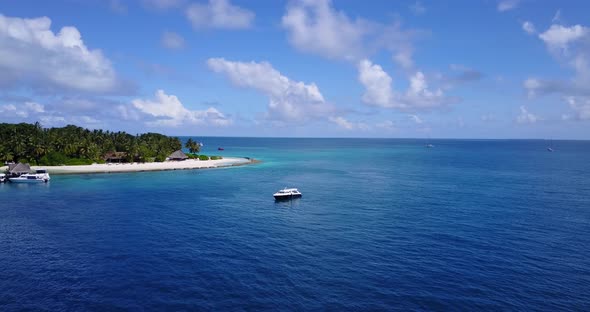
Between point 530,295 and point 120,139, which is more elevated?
point 120,139

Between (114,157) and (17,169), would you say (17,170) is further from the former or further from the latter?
(114,157)

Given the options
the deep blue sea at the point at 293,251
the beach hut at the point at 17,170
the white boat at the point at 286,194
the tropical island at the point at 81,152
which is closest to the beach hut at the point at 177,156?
the tropical island at the point at 81,152

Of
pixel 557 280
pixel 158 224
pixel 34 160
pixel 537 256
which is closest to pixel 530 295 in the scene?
pixel 557 280

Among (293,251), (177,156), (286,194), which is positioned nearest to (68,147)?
(177,156)

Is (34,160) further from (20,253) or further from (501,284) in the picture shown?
(501,284)

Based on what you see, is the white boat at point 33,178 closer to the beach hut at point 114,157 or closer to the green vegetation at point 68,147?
the green vegetation at point 68,147

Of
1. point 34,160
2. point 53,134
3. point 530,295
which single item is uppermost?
point 53,134

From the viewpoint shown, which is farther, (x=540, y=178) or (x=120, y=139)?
(x=120, y=139)

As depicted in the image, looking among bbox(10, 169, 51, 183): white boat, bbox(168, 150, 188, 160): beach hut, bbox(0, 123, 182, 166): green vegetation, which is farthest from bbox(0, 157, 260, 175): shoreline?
bbox(168, 150, 188, 160): beach hut
